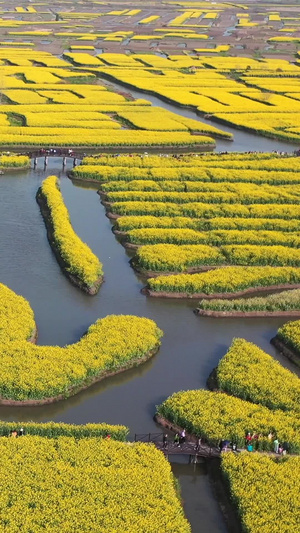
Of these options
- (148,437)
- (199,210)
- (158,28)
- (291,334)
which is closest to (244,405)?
(148,437)

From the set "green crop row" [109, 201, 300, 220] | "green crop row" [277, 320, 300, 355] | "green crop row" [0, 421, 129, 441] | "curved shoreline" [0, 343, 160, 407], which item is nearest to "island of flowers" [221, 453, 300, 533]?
"green crop row" [0, 421, 129, 441]

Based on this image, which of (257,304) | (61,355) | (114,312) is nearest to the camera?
(61,355)

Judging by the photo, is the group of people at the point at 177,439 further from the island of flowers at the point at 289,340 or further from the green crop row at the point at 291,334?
the green crop row at the point at 291,334

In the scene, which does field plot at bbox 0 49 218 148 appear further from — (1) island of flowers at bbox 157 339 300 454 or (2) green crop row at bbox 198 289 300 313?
(1) island of flowers at bbox 157 339 300 454

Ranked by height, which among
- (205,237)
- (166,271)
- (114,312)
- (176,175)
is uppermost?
(176,175)

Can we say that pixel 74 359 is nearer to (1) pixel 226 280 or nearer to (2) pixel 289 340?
(2) pixel 289 340

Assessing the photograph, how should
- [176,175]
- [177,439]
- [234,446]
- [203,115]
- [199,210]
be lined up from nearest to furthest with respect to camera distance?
[234,446]
[177,439]
[199,210]
[176,175]
[203,115]

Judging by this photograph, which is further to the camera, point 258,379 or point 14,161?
point 14,161
